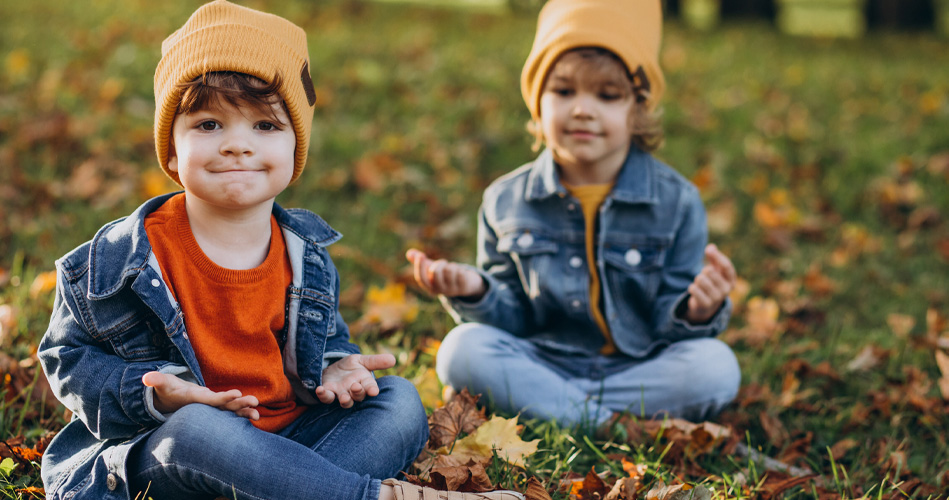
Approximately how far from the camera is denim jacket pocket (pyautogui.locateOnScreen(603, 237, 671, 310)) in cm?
284

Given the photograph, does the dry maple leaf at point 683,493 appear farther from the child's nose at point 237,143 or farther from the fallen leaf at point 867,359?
the fallen leaf at point 867,359

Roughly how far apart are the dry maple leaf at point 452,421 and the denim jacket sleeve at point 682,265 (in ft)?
2.42

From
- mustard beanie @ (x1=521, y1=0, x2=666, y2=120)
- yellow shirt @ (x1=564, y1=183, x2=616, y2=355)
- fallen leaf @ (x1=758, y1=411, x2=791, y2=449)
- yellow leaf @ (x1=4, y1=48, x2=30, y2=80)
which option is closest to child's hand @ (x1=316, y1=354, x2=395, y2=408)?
yellow shirt @ (x1=564, y1=183, x2=616, y2=355)

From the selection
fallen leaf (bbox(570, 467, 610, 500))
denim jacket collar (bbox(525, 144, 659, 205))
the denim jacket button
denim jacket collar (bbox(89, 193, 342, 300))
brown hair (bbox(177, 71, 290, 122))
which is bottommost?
fallen leaf (bbox(570, 467, 610, 500))

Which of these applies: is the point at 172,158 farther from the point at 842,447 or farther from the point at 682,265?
the point at 842,447

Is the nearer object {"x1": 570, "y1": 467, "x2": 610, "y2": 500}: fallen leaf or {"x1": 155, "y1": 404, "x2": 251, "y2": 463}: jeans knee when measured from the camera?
{"x1": 155, "y1": 404, "x2": 251, "y2": 463}: jeans knee

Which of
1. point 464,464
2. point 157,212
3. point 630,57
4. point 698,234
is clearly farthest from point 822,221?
point 157,212

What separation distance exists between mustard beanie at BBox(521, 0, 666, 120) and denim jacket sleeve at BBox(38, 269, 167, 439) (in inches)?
62.4

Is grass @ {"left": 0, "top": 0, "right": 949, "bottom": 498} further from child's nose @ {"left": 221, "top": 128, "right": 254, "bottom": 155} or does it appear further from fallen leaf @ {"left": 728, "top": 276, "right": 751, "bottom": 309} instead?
child's nose @ {"left": 221, "top": 128, "right": 254, "bottom": 155}

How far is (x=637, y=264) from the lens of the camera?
2.84 meters

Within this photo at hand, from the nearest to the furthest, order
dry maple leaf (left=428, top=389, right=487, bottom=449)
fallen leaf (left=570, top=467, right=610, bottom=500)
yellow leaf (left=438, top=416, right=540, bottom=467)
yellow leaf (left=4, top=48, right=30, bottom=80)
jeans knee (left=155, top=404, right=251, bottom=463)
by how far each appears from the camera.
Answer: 1. jeans knee (left=155, top=404, right=251, bottom=463)
2. fallen leaf (left=570, top=467, right=610, bottom=500)
3. yellow leaf (left=438, top=416, right=540, bottom=467)
4. dry maple leaf (left=428, top=389, right=487, bottom=449)
5. yellow leaf (left=4, top=48, right=30, bottom=80)

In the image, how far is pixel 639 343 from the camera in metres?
2.88

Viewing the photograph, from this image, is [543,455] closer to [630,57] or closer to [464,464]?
[464,464]

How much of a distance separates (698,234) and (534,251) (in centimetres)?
57
